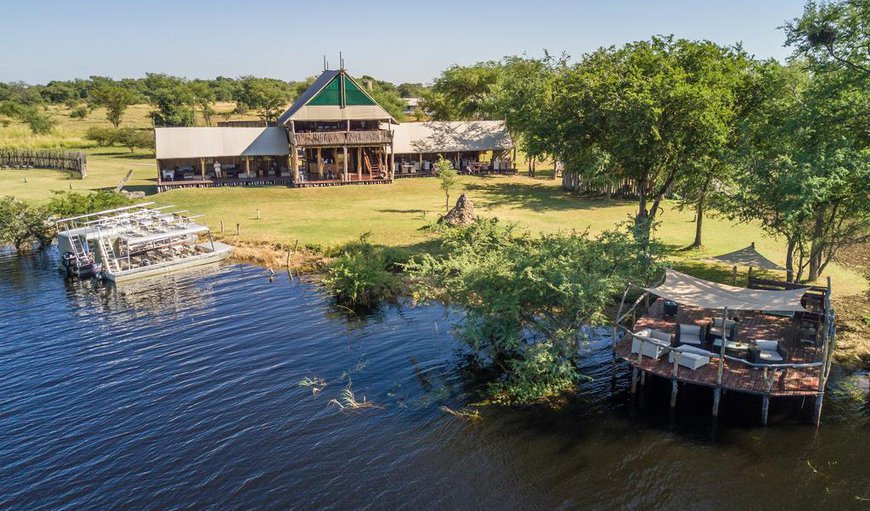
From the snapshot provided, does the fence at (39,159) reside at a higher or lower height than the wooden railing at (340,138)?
lower

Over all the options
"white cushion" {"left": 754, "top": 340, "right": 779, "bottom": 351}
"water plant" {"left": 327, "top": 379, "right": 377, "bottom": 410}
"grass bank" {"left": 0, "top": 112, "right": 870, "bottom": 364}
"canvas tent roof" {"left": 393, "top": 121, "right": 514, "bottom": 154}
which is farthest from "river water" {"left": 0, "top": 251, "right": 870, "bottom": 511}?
"canvas tent roof" {"left": 393, "top": 121, "right": 514, "bottom": 154}

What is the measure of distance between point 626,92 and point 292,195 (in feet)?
100

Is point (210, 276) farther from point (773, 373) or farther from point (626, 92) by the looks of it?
point (773, 373)

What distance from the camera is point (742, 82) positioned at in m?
29.8

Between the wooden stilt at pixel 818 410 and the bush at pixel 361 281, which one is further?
the bush at pixel 361 281

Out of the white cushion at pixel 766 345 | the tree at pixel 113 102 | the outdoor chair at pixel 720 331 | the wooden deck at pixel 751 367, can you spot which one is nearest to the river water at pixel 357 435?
the wooden deck at pixel 751 367

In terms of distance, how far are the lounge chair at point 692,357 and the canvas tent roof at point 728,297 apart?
4.86 ft

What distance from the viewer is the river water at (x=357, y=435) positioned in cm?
1512

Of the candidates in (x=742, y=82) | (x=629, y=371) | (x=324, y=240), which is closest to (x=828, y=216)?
(x=742, y=82)

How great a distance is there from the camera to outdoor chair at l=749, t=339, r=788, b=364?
18578mm

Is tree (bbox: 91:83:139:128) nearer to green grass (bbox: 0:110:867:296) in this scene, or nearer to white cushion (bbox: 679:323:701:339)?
green grass (bbox: 0:110:867:296)

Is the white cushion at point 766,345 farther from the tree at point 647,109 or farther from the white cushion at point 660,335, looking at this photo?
the tree at point 647,109

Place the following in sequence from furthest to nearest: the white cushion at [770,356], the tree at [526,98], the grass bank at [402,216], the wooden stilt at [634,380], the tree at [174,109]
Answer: the tree at [174,109] < the tree at [526,98] < the grass bank at [402,216] < the wooden stilt at [634,380] < the white cushion at [770,356]

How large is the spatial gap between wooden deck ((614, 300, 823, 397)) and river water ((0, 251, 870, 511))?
3.75 feet
